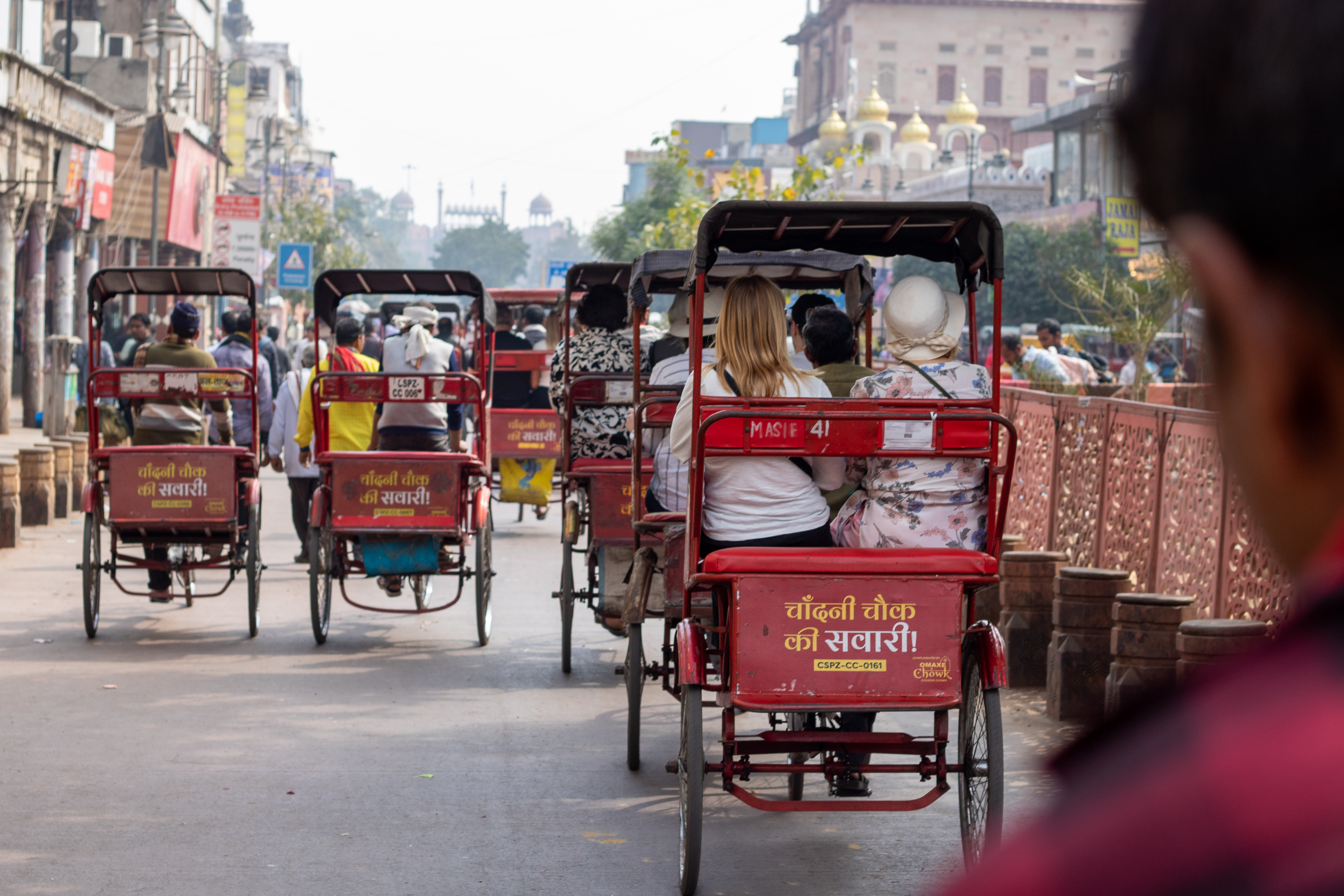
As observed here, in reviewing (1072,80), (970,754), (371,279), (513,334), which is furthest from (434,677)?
(1072,80)

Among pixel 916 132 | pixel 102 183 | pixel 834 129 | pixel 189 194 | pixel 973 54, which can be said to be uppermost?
pixel 973 54

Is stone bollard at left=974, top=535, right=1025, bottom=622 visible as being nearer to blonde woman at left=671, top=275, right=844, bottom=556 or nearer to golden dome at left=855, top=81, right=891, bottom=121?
blonde woman at left=671, top=275, right=844, bottom=556

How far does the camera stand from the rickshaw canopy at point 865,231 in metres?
5.00

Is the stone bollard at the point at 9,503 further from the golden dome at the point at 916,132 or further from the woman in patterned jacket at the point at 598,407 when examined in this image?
the golden dome at the point at 916,132

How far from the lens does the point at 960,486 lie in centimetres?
503

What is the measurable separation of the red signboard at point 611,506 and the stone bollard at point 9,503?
635cm

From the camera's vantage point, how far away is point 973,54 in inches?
3947

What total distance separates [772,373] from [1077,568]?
124 inches

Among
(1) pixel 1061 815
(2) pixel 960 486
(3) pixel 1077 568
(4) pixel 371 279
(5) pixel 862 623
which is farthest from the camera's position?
(4) pixel 371 279

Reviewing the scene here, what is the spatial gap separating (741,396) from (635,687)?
1.52m

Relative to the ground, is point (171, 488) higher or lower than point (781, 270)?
lower

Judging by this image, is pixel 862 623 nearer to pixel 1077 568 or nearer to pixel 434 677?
pixel 1077 568

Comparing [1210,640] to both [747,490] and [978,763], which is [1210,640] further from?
[747,490]

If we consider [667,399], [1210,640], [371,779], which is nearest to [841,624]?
[1210,640]
